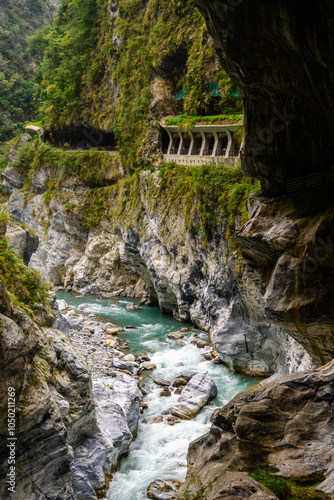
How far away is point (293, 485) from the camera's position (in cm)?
629

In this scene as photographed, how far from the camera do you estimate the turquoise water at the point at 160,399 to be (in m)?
11.1

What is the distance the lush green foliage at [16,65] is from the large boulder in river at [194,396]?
4727 cm

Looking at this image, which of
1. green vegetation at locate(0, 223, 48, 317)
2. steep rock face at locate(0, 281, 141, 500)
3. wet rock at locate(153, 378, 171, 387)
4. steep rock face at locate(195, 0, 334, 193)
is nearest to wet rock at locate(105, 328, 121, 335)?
wet rock at locate(153, 378, 171, 387)

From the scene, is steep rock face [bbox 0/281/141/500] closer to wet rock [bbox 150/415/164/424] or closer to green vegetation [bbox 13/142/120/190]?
wet rock [bbox 150/415/164/424]

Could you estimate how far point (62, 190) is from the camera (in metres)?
37.9

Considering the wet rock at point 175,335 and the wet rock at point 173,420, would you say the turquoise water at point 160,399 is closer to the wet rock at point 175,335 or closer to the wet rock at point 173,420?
the wet rock at point 173,420

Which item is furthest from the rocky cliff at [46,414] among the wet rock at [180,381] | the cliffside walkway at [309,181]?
the cliffside walkway at [309,181]

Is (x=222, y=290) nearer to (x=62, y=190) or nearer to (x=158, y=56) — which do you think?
(x=158, y=56)

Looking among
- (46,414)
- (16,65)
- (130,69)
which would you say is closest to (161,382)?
(46,414)

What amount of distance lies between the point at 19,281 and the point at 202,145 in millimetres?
19165

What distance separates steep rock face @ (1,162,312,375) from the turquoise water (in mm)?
1068

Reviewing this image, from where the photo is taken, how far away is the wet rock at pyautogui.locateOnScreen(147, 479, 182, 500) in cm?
1018

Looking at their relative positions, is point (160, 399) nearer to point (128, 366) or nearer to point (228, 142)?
point (128, 366)

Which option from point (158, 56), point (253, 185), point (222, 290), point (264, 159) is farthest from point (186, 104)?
point (264, 159)
